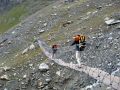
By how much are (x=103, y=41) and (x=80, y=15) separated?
64.3 feet

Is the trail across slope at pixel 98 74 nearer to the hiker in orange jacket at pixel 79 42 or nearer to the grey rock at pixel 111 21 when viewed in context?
the hiker in orange jacket at pixel 79 42

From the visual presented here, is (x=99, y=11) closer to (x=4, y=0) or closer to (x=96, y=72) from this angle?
(x=96, y=72)

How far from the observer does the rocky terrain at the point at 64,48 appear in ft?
115

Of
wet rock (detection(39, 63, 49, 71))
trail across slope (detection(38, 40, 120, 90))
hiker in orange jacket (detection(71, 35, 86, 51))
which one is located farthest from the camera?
wet rock (detection(39, 63, 49, 71))

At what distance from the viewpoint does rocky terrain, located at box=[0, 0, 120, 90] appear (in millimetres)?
34906

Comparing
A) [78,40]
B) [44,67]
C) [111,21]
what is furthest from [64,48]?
[78,40]

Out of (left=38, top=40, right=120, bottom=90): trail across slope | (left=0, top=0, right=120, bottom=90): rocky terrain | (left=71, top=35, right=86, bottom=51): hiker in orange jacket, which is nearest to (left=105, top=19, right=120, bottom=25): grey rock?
(left=0, top=0, right=120, bottom=90): rocky terrain

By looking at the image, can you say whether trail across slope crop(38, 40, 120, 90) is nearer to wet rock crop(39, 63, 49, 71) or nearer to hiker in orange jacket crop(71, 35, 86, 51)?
wet rock crop(39, 63, 49, 71)

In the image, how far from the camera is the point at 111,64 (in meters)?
32.0

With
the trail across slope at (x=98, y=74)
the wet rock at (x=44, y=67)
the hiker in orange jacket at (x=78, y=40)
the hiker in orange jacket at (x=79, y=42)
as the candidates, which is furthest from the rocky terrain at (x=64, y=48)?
the hiker in orange jacket at (x=78, y=40)

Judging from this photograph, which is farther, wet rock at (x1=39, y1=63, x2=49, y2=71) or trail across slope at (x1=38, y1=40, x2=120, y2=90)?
wet rock at (x1=39, y1=63, x2=49, y2=71)

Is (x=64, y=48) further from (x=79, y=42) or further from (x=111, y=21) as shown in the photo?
(x=79, y=42)

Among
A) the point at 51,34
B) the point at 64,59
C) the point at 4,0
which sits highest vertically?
the point at 64,59

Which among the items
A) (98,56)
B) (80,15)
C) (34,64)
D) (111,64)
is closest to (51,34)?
(80,15)
